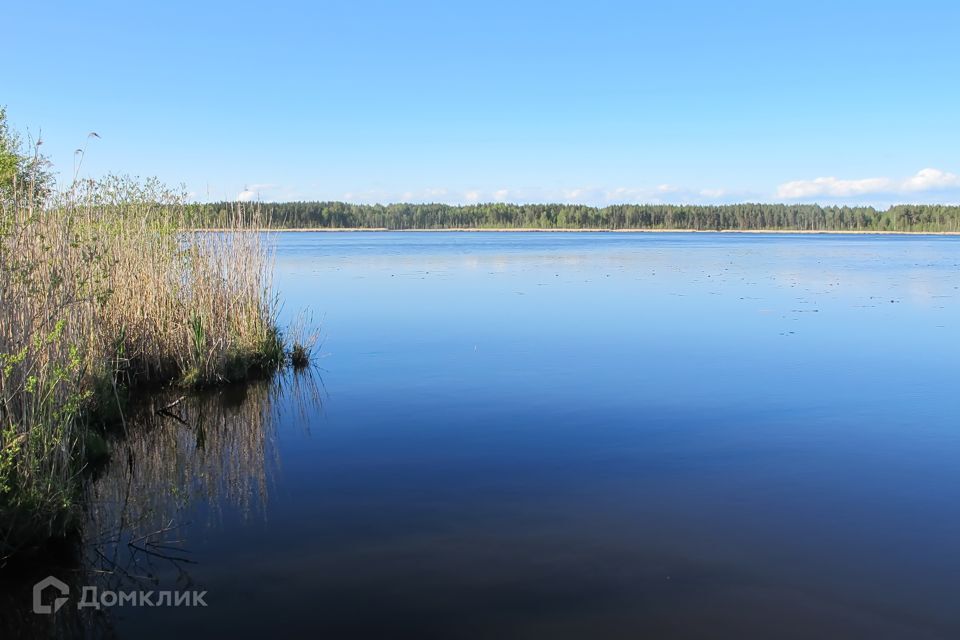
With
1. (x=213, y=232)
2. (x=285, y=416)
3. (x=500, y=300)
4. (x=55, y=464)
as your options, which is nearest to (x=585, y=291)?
(x=500, y=300)

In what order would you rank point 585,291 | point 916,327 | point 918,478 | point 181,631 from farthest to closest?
point 585,291 → point 916,327 → point 918,478 → point 181,631

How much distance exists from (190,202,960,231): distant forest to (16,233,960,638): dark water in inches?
4781

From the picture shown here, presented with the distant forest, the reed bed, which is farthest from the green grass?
the distant forest

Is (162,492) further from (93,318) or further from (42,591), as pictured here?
(93,318)

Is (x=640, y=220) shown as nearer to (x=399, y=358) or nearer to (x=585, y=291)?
(x=585, y=291)

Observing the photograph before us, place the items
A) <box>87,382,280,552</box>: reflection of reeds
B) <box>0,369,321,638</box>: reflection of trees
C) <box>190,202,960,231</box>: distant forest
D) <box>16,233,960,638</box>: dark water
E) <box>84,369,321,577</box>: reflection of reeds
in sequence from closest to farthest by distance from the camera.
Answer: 1. <box>16,233,960,638</box>: dark water
2. <box>0,369,321,638</box>: reflection of trees
3. <box>84,369,321,577</box>: reflection of reeds
4. <box>87,382,280,552</box>: reflection of reeds
5. <box>190,202,960,231</box>: distant forest

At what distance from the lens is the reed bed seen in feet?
16.8

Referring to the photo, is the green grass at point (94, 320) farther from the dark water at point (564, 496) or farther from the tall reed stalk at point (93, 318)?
the dark water at point (564, 496)

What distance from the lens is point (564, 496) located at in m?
6.29

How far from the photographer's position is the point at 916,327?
16.0 meters

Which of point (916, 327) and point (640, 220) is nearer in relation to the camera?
point (916, 327)

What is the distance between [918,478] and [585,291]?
57.5 feet

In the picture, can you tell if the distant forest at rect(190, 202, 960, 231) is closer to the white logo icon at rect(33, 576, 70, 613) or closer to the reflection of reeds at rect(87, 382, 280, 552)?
the reflection of reeds at rect(87, 382, 280, 552)

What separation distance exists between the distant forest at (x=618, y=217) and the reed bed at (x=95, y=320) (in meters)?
119
